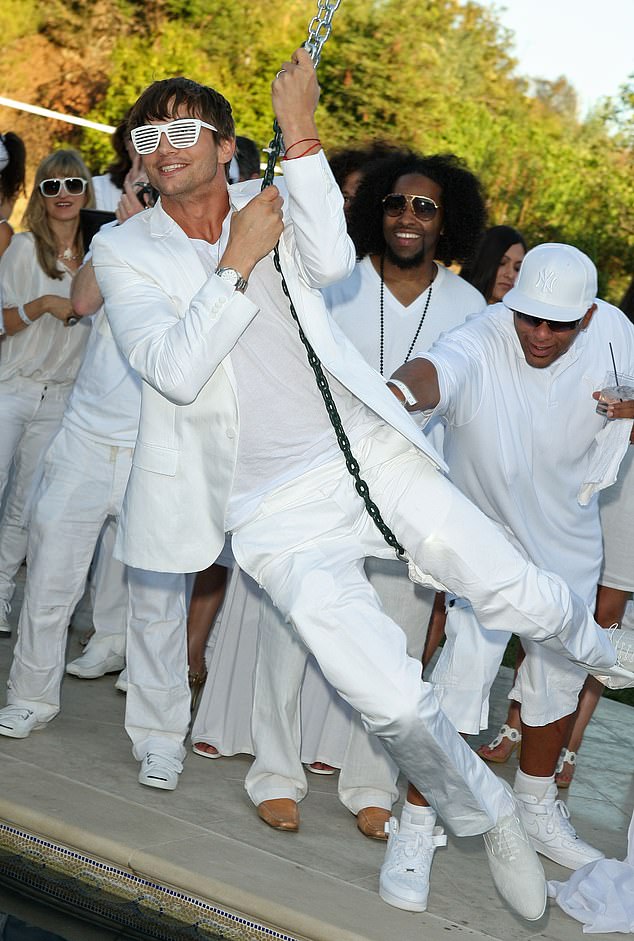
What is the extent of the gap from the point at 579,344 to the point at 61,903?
246 cm

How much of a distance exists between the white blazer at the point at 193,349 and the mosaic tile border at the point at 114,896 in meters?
0.94

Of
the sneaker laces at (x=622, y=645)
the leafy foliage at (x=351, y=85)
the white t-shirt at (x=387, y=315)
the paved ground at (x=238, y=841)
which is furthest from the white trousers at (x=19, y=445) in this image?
the leafy foliage at (x=351, y=85)

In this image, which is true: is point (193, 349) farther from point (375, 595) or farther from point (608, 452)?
→ point (608, 452)

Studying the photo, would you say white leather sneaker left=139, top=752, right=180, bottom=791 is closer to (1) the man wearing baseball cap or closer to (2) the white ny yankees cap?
(1) the man wearing baseball cap

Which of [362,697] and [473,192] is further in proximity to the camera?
[473,192]

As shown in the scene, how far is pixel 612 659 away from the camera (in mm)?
4004

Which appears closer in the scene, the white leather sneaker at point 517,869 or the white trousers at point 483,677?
the white leather sneaker at point 517,869

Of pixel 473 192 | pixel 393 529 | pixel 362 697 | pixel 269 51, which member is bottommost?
pixel 362 697

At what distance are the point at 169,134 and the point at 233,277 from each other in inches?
23.4

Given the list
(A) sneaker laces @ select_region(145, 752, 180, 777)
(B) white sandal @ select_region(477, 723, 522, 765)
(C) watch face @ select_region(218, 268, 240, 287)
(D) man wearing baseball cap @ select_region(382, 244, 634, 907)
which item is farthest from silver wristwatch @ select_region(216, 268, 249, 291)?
(B) white sandal @ select_region(477, 723, 522, 765)

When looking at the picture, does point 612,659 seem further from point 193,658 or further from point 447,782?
point 193,658

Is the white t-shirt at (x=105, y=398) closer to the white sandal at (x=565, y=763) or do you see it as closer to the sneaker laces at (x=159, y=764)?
the sneaker laces at (x=159, y=764)

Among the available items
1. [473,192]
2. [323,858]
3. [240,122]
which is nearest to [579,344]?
[473,192]

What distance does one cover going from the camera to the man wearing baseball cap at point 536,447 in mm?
4184
